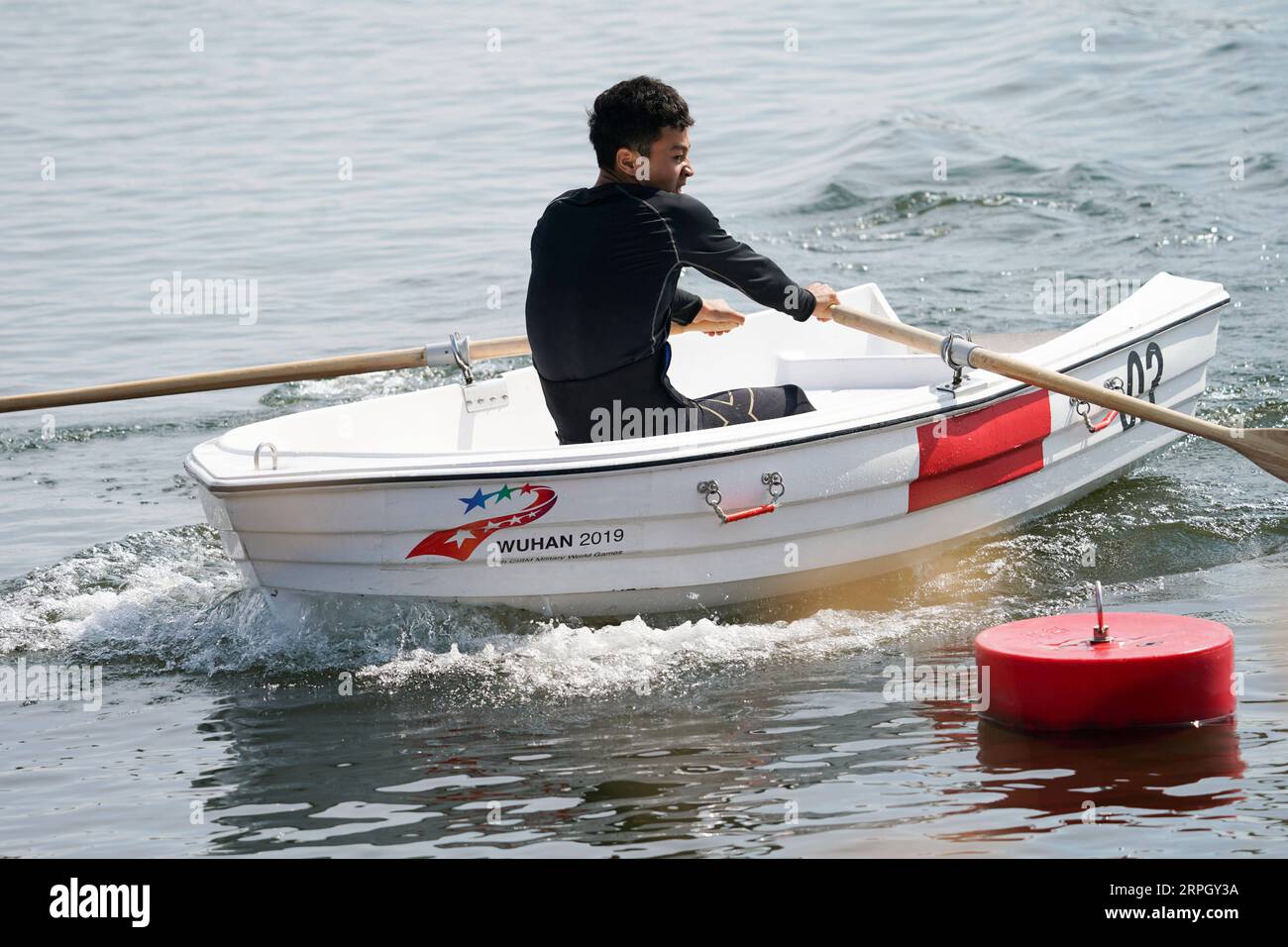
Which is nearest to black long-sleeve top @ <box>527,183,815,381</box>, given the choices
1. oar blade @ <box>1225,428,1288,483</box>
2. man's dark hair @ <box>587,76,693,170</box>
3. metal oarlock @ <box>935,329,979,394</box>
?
man's dark hair @ <box>587,76,693,170</box>

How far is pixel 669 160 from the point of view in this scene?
5.47 metres

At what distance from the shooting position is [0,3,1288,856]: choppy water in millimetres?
4434

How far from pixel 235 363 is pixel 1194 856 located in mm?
7751

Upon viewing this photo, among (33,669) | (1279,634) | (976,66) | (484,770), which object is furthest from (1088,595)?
(976,66)

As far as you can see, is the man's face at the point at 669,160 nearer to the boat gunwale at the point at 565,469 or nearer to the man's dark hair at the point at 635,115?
the man's dark hair at the point at 635,115

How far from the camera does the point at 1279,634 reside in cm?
551

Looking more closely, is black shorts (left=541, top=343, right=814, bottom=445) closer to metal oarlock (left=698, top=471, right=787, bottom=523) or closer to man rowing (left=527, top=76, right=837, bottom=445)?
man rowing (left=527, top=76, right=837, bottom=445)

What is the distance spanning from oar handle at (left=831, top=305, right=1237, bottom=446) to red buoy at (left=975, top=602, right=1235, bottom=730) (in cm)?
134

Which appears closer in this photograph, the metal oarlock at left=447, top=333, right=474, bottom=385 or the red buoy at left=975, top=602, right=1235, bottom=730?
the red buoy at left=975, top=602, right=1235, bottom=730

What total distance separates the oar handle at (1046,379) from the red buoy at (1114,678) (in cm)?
134

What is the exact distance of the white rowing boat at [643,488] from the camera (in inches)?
211

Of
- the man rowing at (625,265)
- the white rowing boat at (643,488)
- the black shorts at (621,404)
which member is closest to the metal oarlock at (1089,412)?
the white rowing boat at (643,488)

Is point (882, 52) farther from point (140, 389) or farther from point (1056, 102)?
point (140, 389)

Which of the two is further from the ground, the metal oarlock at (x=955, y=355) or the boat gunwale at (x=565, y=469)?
the metal oarlock at (x=955, y=355)
